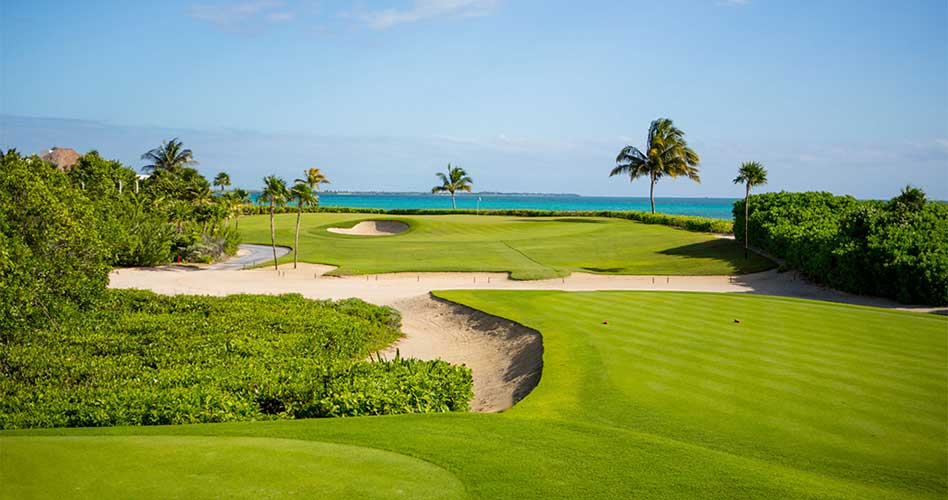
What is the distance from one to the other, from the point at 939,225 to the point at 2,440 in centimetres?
3679

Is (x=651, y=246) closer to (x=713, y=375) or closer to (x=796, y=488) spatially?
(x=713, y=375)

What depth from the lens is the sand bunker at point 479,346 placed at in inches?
588

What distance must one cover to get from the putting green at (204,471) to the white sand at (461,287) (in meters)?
6.91

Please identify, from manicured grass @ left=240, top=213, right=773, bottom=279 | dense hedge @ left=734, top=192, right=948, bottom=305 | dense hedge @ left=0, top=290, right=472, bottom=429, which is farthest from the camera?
manicured grass @ left=240, top=213, right=773, bottom=279

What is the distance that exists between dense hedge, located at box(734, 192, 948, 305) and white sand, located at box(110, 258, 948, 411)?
0.80 metres

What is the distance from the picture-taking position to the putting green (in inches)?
226

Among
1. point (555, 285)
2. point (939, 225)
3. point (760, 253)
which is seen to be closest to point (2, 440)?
point (555, 285)

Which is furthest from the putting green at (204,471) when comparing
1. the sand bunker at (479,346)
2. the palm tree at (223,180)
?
the palm tree at (223,180)

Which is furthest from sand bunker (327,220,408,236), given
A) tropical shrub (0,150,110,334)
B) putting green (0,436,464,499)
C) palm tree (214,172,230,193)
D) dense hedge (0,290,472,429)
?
putting green (0,436,464,499)

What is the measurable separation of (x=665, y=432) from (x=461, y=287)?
2364 centimetres

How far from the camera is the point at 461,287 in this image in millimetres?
32969

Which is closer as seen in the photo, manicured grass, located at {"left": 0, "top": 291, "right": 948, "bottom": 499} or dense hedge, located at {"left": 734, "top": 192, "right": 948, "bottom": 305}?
manicured grass, located at {"left": 0, "top": 291, "right": 948, "bottom": 499}

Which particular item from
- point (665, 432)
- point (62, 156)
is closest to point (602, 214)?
point (62, 156)

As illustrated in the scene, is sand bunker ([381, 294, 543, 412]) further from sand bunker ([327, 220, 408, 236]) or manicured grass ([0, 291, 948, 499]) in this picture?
sand bunker ([327, 220, 408, 236])
